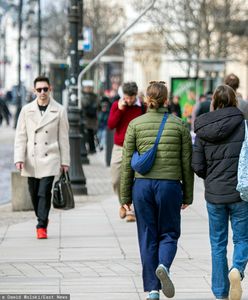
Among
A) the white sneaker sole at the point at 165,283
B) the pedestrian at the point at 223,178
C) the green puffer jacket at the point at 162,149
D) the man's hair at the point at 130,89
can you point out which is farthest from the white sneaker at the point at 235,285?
the man's hair at the point at 130,89

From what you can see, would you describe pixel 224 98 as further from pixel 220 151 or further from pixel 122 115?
pixel 122 115

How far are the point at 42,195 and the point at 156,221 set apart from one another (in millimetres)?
3704

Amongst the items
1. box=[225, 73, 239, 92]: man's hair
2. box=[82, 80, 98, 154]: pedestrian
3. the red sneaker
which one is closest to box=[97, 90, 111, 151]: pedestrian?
box=[82, 80, 98, 154]: pedestrian

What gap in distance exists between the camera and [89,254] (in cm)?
1073

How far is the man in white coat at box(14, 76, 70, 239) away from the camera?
1184 cm

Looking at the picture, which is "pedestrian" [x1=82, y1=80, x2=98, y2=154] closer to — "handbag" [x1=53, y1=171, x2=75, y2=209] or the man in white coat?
"handbag" [x1=53, y1=171, x2=75, y2=209]

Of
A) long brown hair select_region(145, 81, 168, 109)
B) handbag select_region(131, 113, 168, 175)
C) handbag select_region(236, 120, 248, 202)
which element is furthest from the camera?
long brown hair select_region(145, 81, 168, 109)

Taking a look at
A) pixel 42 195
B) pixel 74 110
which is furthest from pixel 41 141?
pixel 74 110

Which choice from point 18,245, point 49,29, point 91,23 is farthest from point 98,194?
point 49,29

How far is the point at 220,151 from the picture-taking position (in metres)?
8.05

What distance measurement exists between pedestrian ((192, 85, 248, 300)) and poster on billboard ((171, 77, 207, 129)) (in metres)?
25.1

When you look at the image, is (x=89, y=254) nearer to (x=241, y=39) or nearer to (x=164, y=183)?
(x=164, y=183)

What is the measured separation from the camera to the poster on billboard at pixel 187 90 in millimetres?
33375

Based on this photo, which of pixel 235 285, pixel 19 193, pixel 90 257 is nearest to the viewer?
pixel 235 285
